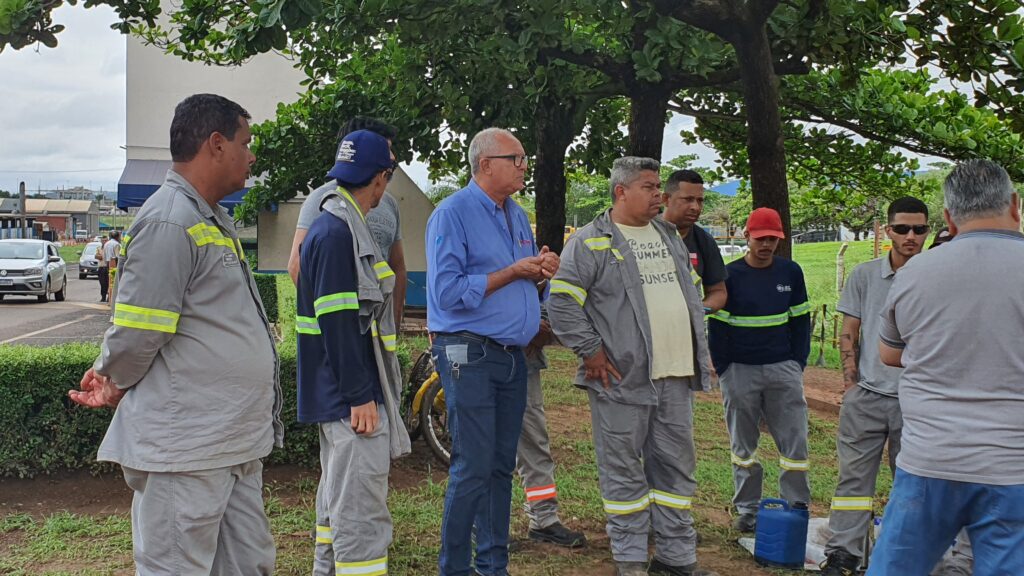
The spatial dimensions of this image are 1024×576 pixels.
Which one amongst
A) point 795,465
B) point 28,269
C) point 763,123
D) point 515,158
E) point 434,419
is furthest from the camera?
point 28,269

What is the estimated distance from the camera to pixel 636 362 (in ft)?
15.6

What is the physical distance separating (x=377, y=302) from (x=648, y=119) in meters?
6.31

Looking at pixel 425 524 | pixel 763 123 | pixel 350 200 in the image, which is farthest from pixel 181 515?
pixel 763 123

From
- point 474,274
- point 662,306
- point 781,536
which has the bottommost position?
point 781,536

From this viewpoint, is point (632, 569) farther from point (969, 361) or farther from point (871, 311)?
point (969, 361)

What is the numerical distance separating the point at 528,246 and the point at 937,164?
9.20m

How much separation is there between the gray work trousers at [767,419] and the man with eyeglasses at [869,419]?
55 centimetres

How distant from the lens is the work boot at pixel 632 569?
4668mm

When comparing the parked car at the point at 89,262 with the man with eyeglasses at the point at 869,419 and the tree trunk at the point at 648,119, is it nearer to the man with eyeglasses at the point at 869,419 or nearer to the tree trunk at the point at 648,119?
the tree trunk at the point at 648,119

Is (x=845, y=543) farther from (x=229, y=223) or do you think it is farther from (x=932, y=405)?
(x=229, y=223)

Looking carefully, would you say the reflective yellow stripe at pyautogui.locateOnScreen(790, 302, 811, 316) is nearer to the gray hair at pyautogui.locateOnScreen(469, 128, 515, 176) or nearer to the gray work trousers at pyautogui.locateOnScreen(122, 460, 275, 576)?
the gray hair at pyautogui.locateOnScreen(469, 128, 515, 176)

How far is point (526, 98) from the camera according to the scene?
31.2 ft

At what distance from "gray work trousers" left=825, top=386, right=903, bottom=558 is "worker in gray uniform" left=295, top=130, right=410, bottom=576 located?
2.58m

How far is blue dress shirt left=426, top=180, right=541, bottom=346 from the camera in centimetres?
423
